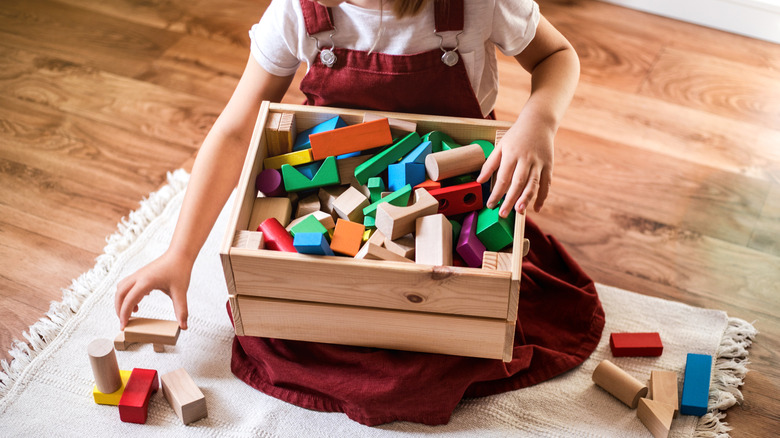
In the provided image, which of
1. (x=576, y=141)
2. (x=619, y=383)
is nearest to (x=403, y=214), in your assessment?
(x=619, y=383)

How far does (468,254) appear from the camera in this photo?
852 millimetres

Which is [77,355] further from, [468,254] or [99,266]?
[468,254]

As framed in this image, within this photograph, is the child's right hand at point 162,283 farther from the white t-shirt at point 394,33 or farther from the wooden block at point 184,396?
the white t-shirt at point 394,33

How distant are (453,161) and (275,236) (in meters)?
0.23

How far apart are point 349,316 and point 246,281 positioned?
0.44 ft

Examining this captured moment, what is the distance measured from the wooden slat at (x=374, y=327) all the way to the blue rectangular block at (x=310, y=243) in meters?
0.10

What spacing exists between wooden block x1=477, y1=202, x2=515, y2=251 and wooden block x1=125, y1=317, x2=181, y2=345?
1.62ft

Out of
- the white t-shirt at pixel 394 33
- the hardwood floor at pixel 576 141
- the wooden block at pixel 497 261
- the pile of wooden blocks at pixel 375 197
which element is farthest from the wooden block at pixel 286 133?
the hardwood floor at pixel 576 141

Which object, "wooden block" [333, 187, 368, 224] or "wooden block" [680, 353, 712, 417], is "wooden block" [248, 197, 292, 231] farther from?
"wooden block" [680, 353, 712, 417]

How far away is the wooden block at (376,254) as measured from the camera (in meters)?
0.83

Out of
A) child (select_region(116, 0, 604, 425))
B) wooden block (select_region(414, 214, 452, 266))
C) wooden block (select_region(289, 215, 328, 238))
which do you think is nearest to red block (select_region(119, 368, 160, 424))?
child (select_region(116, 0, 604, 425))

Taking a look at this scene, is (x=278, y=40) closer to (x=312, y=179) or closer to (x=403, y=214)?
(x=312, y=179)

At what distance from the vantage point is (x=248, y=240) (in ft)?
2.76

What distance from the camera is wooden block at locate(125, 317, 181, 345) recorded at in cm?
108
